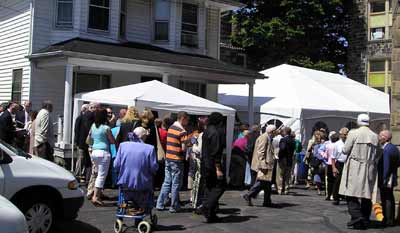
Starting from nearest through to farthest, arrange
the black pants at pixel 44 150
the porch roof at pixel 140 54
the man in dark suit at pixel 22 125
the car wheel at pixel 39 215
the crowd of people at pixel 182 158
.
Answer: the car wheel at pixel 39 215 → the crowd of people at pixel 182 158 → the black pants at pixel 44 150 → the man in dark suit at pixel 22 125 → the porch roof at pixel 140 54

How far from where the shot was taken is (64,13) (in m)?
18.7

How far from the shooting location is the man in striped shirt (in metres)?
10.1

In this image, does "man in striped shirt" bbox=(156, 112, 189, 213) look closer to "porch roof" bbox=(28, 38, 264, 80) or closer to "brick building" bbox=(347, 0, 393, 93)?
"porch roof" bbox=(28, 38, 264, 80)

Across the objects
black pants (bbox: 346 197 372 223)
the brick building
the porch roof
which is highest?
the brick building

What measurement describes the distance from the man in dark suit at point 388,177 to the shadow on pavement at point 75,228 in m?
5.12

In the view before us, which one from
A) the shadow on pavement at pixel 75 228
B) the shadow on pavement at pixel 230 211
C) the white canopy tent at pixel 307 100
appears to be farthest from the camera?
the white canopy tent at pixel 307 100

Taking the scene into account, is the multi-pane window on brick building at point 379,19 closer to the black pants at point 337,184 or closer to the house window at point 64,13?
the house window at point 64,13

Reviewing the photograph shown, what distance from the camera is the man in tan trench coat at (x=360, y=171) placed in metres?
9.36

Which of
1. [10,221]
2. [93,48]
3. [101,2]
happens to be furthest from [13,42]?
[10,221]

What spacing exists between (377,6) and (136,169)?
29.9 meters

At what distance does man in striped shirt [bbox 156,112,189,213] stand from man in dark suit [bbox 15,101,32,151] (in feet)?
14.8

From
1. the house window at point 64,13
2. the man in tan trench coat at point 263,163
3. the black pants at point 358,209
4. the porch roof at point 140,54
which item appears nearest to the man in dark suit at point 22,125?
the porch roof at point 140,54

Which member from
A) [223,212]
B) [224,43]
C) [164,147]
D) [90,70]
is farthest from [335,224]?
[224,43]

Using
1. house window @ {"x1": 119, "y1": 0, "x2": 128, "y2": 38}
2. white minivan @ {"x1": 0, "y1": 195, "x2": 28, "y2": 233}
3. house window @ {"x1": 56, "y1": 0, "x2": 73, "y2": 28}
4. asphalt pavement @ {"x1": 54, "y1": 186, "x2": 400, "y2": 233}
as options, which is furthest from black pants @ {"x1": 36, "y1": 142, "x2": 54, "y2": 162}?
house window @ {"x1": 119, "y1": 0, "x2": 128, "y2": 38}
